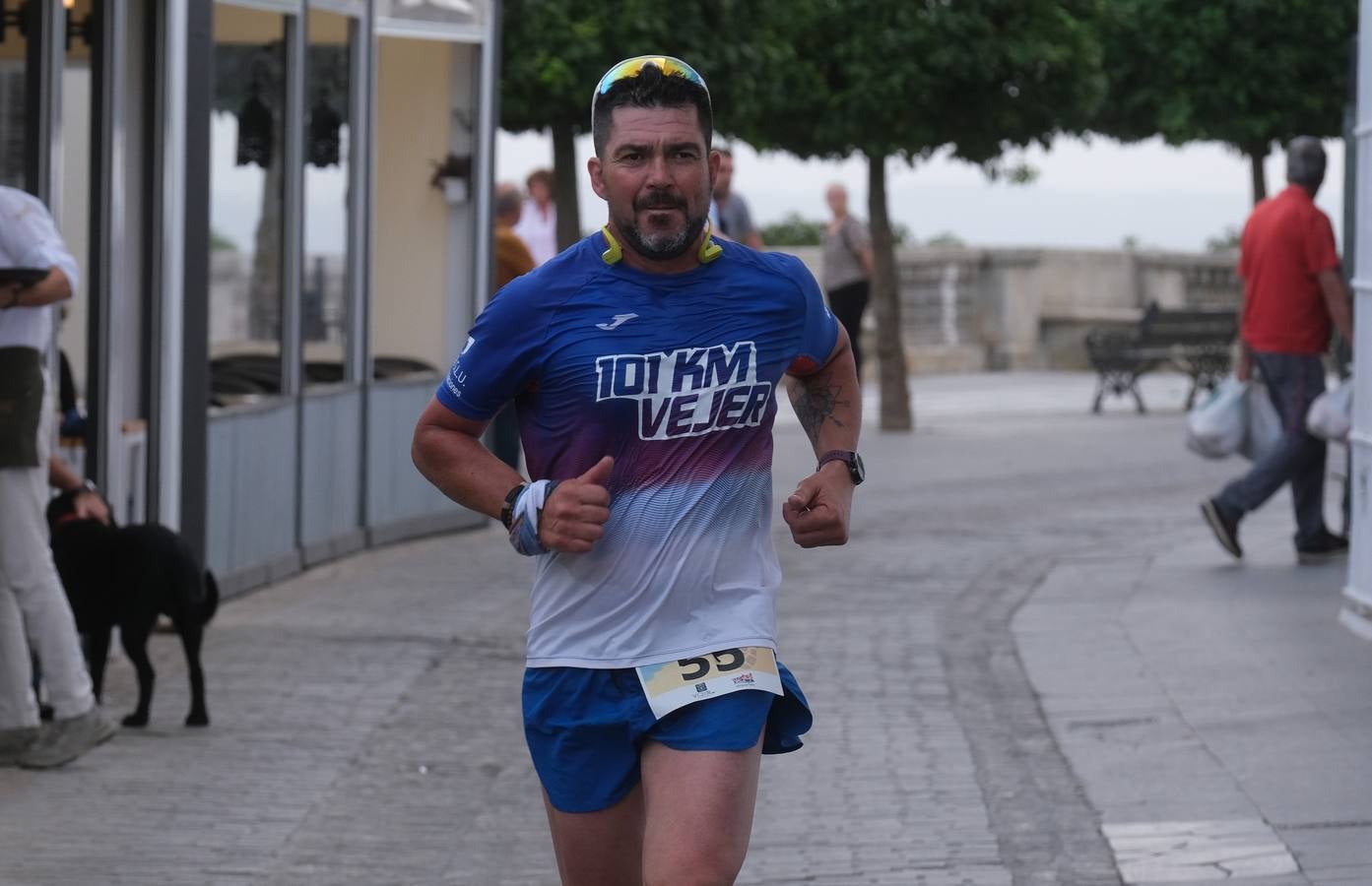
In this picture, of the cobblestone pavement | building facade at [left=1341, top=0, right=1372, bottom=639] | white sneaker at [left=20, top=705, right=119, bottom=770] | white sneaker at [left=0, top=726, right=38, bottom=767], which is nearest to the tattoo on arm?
the cobblestone pavement

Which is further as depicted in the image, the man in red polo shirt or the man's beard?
the man in red polo shirt

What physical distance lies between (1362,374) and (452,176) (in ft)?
19.1

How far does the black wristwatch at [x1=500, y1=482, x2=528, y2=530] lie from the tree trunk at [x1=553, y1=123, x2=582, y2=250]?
14.4 meters

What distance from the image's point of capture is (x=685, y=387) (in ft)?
12.8

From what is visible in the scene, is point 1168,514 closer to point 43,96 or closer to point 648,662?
point 43,96

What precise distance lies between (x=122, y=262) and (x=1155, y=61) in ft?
54.4

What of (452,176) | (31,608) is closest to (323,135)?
(452,176)

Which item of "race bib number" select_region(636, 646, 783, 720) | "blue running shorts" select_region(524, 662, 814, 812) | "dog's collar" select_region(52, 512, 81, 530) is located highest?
"race bib number" select_region(636, 646, 783, 720)

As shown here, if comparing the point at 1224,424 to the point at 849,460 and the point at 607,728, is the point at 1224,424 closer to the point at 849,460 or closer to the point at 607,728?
the point at 849,460

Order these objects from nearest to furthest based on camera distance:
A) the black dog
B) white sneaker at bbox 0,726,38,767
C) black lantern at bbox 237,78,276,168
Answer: white sneaker at bbox 0,726,38,767 < the black dog < black lantern at bbox 237,78,276,168

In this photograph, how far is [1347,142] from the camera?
441 inches

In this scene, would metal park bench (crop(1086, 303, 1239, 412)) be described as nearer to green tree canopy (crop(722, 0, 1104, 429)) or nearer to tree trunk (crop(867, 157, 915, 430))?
tree trunk (crop(867, 157, 915, 430))

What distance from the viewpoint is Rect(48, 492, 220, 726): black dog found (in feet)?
25.7

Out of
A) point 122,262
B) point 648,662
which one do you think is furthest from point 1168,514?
point 648,662
